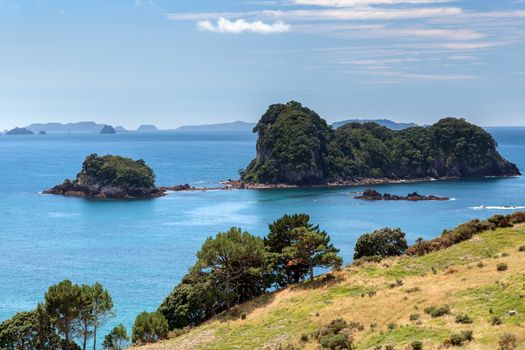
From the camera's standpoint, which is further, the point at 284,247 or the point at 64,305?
the point at 284,247

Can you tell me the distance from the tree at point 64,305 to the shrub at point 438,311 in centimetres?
3161

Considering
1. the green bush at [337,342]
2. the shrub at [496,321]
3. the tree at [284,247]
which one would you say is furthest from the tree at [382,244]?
the shrub at [496,321]

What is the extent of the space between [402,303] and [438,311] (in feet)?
16.4

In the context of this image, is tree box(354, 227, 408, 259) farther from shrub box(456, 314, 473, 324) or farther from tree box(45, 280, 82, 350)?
tree box(45, 280, 82, 350)

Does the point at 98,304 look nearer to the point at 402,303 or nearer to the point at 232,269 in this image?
the point at 232,269

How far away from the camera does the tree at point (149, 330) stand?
5459 centimetres

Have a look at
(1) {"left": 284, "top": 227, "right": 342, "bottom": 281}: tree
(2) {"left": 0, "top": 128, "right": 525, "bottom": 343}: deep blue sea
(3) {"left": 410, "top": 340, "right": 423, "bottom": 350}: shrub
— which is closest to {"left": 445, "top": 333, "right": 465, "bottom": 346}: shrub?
(3) {"left": 410, "top": 340, "right": 423, "bottom": 350}: shrub

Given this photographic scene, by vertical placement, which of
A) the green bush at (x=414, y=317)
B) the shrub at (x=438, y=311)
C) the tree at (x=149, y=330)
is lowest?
the tree at (x=149, y=330)

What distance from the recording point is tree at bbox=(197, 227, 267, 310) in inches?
2282

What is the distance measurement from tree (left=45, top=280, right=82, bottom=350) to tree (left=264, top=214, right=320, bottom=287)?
2101 centimetres

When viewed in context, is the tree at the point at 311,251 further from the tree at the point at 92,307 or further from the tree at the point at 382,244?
the tree at the point at 92,307

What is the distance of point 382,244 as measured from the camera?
2874 inches

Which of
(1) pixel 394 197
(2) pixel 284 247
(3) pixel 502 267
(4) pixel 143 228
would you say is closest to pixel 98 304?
(2) pixel 284 247

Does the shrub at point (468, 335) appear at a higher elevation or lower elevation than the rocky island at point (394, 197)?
higher
